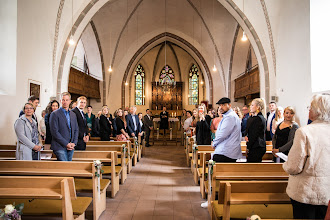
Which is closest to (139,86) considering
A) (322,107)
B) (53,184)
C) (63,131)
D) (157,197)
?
(157,197)

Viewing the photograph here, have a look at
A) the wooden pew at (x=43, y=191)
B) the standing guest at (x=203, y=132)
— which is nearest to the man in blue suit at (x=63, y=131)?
the wooden pew at (x=43, y=191)

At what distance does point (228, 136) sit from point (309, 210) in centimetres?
168

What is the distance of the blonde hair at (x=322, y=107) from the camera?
1.79m

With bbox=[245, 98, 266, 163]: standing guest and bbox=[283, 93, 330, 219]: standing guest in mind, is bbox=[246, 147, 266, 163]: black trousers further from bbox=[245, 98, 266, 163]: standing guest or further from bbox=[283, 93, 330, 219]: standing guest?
bbox=[283, 93, 330, 219]: standing guest

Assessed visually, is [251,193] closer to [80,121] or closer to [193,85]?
[80,121]

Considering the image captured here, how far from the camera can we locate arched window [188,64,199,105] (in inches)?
799

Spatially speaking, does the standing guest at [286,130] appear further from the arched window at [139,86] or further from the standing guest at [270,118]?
the arched window at [139,86]

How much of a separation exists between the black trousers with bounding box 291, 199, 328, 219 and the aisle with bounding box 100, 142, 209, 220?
174cm

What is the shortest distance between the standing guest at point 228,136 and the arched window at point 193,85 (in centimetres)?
1685

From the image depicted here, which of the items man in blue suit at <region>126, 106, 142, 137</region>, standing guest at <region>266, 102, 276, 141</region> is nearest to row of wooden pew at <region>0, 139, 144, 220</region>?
man in blue suit at <region>126, 106, 142, 137</region>

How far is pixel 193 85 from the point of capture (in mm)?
20422

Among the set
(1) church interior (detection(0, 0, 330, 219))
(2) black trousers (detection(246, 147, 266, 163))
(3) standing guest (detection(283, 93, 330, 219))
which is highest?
(1) church interior (detection(0, 0, 330, 219))

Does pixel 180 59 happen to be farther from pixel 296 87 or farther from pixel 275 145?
pixel 275 145

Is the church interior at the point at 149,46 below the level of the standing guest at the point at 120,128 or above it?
above
